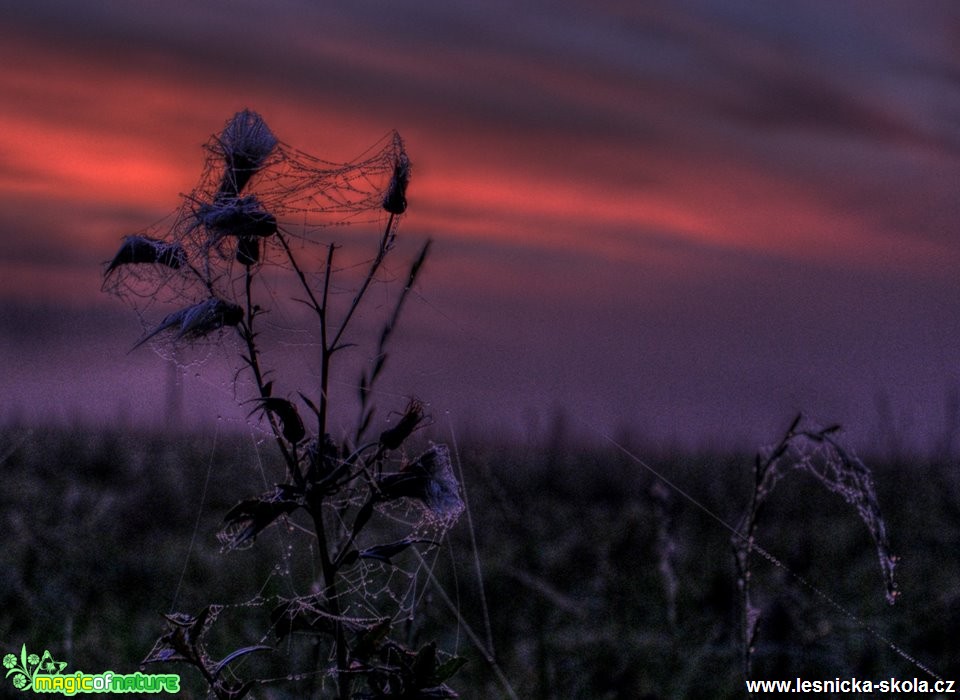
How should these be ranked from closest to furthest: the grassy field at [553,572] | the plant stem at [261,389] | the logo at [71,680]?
the plant stem at [261,389], the logo at [71,680], the grassy field at [553,572]

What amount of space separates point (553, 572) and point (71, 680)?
2.20 m

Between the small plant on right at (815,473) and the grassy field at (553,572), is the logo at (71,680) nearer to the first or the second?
the grassy field at (553,572)

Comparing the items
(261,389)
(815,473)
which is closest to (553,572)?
(815,473)

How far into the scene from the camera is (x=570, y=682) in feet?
9.48

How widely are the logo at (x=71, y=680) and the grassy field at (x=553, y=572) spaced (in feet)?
→ 0.27

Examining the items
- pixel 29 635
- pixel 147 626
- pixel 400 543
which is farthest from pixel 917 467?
pixel 400 543

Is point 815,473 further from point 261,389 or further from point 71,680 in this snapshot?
point 71,680

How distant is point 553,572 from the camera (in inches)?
169

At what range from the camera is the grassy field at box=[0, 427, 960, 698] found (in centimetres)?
294

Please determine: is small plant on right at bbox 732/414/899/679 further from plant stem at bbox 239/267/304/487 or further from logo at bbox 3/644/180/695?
logo at bbox 3/644/180/695

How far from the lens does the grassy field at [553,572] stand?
2938mm

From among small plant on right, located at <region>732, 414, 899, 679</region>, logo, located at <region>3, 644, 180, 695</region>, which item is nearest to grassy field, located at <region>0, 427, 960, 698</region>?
logo, located at <region>3, 644, 180, 695</region>

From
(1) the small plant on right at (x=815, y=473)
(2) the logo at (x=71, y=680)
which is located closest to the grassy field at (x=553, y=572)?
(2) the logo at (x=71, y=680)

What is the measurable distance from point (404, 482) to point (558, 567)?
320 centimetres
